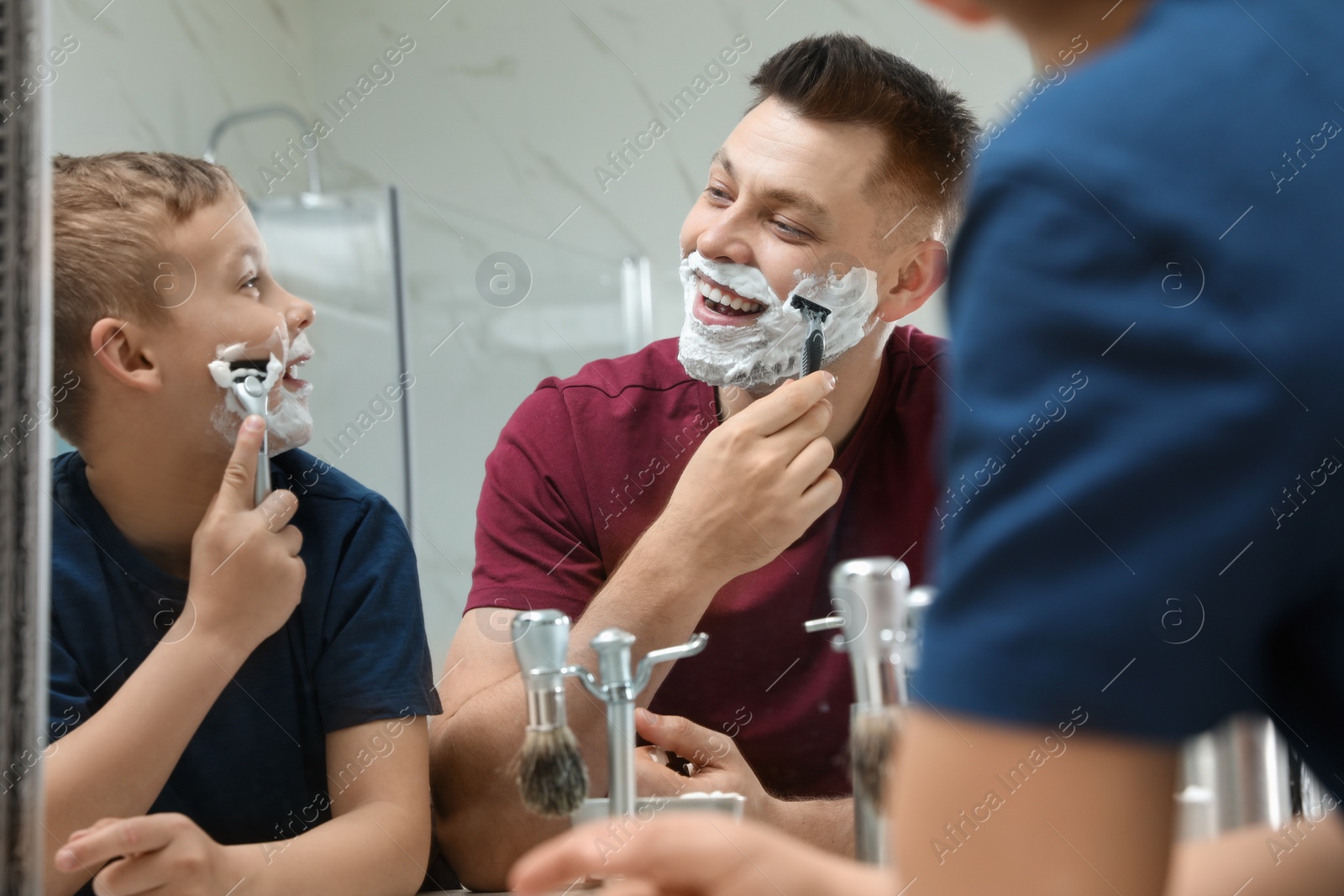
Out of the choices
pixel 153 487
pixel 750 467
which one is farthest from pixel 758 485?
pixel 153 487

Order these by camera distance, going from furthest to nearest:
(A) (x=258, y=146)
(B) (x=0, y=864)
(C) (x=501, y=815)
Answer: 1. (A) (x=258, y=146)
2. (C) (x=501, y=815)
3. (B) (x=0, y=864)

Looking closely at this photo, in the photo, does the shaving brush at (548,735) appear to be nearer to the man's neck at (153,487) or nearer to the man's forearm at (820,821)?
the man's forearm at (820,821)

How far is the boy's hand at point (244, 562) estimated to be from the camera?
0.66m

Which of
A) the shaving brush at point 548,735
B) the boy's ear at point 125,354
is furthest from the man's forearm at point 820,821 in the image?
the boy's ear at point 125,354

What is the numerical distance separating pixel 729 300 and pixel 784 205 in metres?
0.06

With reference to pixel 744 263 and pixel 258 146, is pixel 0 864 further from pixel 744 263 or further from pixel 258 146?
pixel 258 146

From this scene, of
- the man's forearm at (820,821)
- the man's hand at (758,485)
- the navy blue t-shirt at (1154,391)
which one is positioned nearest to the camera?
the navy blue t-shirt at (1154,391)

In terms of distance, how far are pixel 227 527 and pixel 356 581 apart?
3.2 inches

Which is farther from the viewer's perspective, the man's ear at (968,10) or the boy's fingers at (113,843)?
the boy's fingers at (113,843)

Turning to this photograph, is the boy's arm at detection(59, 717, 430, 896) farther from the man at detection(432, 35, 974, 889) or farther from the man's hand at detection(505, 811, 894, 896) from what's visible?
the man's hand at detection(505, 811, 894, 896)

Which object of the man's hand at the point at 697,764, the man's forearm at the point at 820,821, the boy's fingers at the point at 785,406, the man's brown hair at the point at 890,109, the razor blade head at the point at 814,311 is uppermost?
the man's brown hair at the point at 890,109

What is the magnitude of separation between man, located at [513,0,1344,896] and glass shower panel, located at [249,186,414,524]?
1.74ft

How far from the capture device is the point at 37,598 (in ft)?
1.73

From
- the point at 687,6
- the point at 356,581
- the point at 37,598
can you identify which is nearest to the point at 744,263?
the point at 687,6
